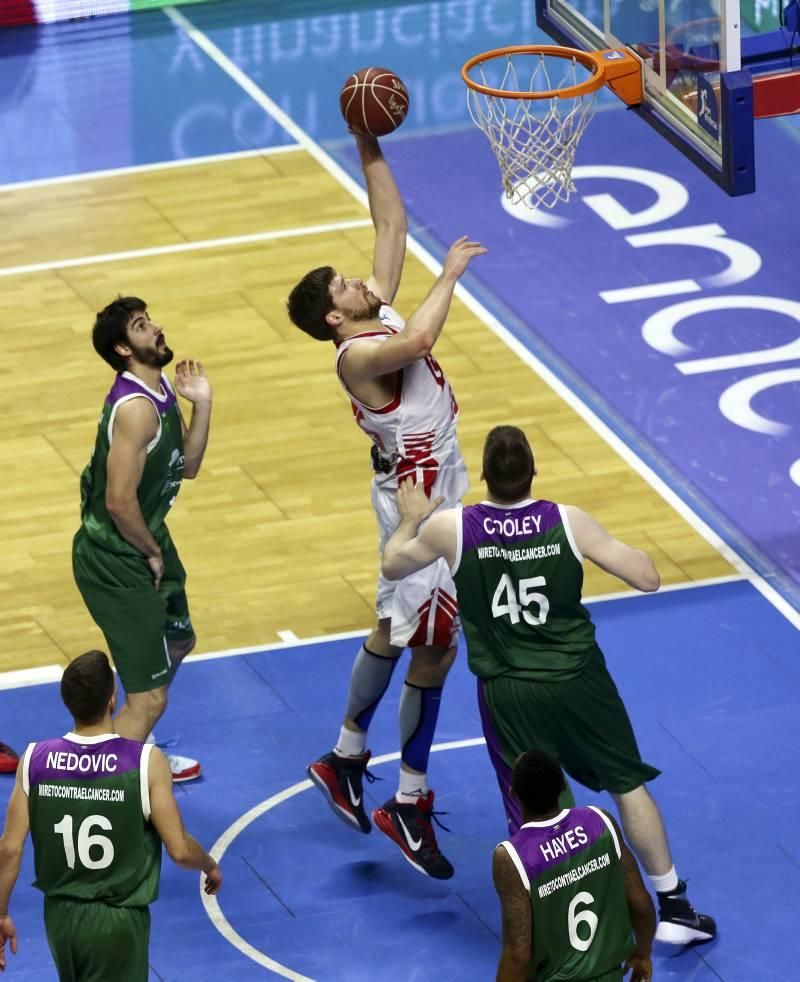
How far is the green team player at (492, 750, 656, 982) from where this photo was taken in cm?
691

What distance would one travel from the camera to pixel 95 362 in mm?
13922

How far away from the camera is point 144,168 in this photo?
16938 mm

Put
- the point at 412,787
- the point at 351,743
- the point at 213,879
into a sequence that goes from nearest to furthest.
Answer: the point at 213,879, the point at 412,787, the point at 351,743

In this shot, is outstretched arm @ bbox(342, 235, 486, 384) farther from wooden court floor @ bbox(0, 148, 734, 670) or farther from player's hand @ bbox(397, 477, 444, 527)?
wooden court floor @ bbox(0, 148, 734, 670)

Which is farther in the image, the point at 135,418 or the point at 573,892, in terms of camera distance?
the point at 135,418

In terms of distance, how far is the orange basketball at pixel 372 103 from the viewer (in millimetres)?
10102

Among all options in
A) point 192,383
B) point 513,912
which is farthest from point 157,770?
point 192,383

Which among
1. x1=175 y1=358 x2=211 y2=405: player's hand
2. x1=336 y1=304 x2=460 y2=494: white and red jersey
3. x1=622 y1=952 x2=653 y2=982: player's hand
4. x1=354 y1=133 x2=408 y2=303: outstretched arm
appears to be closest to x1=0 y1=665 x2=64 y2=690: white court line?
x1=175 y1=358 x2=211 y2=405: player's hand

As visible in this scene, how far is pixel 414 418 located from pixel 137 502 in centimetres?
114

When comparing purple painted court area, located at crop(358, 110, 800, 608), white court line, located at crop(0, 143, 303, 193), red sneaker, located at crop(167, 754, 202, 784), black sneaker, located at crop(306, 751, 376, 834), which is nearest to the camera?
black sneaker, located at crop(306, 751, 376, 834)

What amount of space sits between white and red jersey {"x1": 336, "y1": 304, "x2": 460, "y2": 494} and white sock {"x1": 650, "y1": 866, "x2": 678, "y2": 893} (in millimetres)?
1780

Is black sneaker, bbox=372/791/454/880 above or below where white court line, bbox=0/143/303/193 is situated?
above

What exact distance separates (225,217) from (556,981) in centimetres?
972

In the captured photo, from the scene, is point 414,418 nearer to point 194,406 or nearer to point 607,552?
point 194,406
